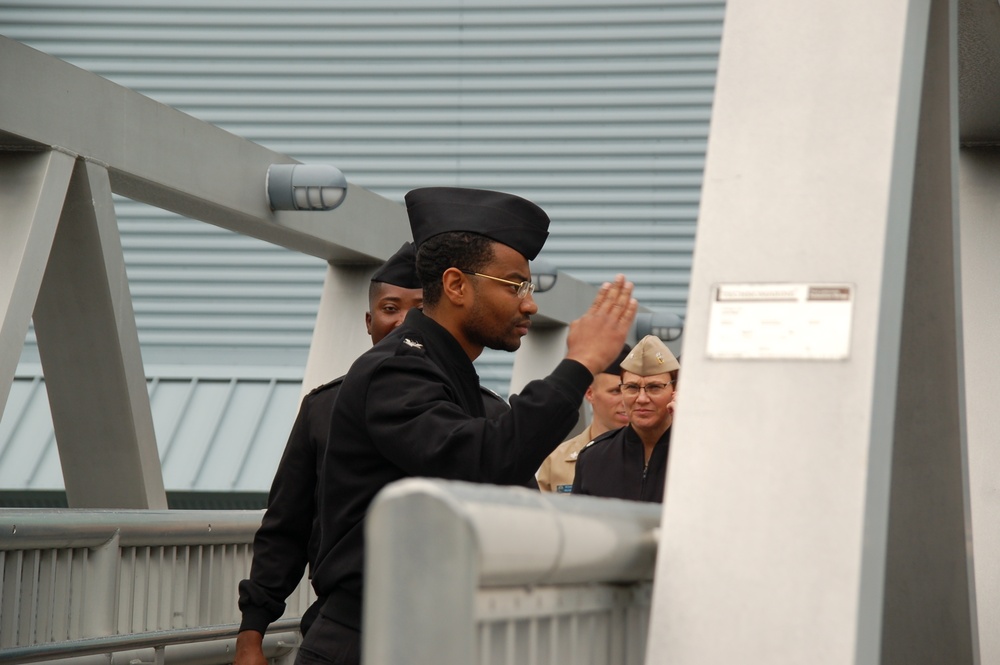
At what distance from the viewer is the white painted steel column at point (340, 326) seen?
7.53 m

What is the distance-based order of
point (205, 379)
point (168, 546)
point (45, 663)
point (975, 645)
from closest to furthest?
point (975, 645), point (45, 663), point (168, 546), point (205, 379)

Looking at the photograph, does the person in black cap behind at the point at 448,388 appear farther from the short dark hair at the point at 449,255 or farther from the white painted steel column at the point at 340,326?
the white painted steel column at the point at 340,326

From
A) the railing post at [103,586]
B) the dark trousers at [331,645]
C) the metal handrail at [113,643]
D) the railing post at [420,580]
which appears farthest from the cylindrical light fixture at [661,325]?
the railing post at [420,580]

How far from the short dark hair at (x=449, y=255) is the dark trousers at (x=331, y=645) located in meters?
0.66

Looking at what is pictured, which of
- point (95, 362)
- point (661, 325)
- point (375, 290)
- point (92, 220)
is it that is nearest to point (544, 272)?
point (661, 325)

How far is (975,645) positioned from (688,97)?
14.5 metres

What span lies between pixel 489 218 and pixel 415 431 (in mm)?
498

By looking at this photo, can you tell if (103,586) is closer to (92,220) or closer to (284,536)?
(284,536)

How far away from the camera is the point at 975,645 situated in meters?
2.67

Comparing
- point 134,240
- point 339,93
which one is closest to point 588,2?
point 339,93

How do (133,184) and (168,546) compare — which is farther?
(133,184)

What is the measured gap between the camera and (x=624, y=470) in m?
5.00

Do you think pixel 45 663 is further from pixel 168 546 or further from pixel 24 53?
pixel 24 53

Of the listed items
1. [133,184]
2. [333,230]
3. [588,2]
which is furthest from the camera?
[588,2]
